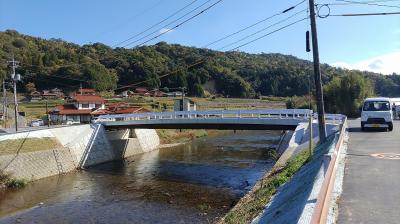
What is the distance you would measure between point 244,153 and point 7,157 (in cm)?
2422

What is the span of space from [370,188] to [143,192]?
1944 cm

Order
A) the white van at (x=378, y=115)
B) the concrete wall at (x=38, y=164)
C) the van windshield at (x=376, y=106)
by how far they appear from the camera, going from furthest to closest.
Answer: the concrete wall at (x=38, y=164)
the van windshield at (x=376, y=106)
the white van at (x=378, y=115)

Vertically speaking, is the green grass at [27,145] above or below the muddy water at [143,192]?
above

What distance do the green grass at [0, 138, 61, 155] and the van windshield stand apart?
2788cm

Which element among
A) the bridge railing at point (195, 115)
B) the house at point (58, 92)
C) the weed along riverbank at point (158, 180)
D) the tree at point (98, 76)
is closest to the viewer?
the weed along riverbank at point (158, 180)

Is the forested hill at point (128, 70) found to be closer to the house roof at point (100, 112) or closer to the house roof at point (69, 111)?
→ the house roof at point (100, 112)

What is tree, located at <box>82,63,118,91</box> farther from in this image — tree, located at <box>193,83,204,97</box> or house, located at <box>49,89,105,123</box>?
house, located at <box>49,89,105,123</box>

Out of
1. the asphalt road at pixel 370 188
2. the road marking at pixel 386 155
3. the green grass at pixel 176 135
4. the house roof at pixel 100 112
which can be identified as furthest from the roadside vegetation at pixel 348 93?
the asphalt road at pixel 370 188

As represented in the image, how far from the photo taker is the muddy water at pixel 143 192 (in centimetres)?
2262

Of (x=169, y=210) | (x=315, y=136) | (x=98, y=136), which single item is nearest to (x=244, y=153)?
(x=98, y=136)

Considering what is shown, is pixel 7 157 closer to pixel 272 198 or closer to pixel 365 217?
pixel 272 198

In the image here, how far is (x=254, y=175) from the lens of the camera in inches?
1273

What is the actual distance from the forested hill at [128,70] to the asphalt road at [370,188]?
84.1m

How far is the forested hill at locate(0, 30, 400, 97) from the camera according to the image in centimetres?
11762
